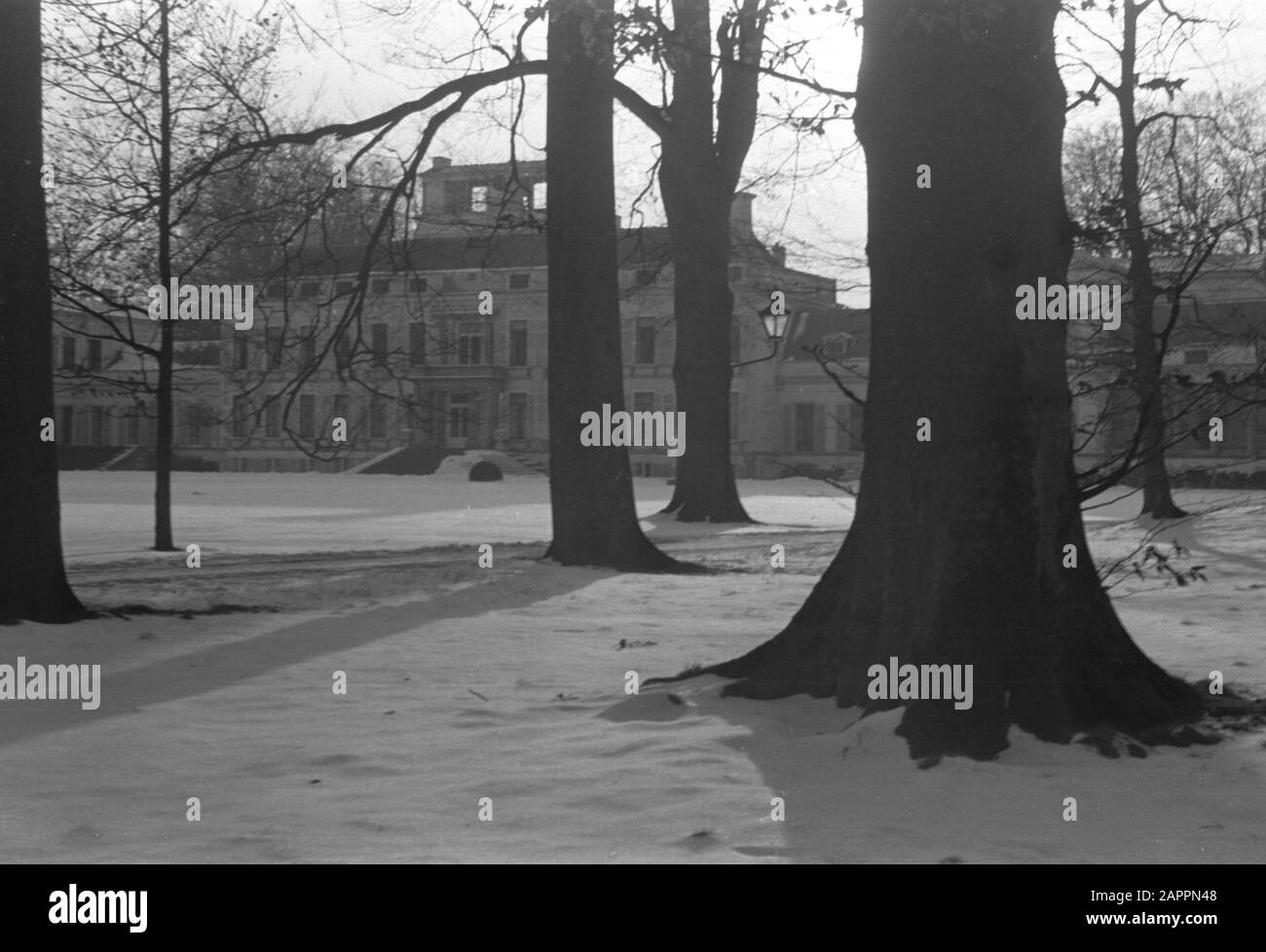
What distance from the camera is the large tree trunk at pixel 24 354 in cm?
977

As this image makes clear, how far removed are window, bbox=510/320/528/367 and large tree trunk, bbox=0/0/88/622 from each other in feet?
200

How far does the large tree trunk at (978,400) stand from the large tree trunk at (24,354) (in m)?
5.33

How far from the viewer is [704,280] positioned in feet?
78.5

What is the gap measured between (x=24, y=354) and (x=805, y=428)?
57.3 m

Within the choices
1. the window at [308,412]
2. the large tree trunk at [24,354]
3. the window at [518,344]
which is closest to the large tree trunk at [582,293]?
the large tree trunk at [24,354]

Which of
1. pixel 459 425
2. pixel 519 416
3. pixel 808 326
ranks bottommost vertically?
pixel 459 425

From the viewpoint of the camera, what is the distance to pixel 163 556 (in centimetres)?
1619

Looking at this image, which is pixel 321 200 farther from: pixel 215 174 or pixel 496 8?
pixel 496 8

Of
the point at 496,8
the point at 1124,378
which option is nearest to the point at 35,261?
the point at 496,8

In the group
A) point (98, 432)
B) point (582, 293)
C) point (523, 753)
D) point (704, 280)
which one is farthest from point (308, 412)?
point (523, 753)

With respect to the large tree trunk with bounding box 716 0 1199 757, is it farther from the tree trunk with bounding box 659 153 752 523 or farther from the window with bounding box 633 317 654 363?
the window with bounding box 633 317 654 363

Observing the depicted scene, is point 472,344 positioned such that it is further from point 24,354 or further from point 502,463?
point 24,354

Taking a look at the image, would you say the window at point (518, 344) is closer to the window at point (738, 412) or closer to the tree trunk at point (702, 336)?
the window at point (738, 412)

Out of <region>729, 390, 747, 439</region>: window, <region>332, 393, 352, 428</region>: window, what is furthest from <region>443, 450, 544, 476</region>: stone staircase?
<region>332, 393, 352, 428</region>: window
